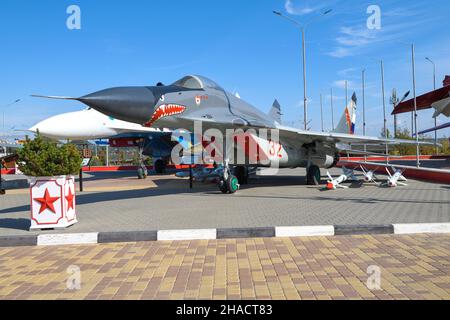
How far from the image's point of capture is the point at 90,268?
13.8 ft

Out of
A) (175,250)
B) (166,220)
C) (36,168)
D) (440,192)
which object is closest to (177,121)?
(166,220)

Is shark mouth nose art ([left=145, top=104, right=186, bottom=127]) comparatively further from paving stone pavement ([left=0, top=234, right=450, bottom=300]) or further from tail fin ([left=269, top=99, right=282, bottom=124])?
tail fin ([left=269, top=99, right=282, bottom=124])

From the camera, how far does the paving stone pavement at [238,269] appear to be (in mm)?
3365

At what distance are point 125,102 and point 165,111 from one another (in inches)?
47.5

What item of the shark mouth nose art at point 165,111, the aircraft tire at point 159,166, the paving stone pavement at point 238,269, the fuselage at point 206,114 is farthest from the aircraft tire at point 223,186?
the aircraft tire at point 159,166

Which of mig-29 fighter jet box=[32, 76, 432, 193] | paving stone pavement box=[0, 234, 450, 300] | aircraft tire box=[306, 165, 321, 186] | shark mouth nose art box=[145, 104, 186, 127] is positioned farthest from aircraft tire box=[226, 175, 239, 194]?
paving stone pavement box=[0, 234, 450, 300]

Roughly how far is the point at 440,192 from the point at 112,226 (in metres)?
9.13

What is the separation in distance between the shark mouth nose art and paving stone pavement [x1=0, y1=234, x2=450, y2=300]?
3.24m

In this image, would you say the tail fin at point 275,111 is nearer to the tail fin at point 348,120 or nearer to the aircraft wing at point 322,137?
the tail fin at point 348,120

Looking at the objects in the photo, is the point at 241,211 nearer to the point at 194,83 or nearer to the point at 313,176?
the point at 194,83

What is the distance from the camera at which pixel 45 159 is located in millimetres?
6027

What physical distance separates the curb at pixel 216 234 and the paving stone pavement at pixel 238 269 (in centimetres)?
17

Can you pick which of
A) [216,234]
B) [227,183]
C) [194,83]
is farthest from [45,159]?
[227,183]

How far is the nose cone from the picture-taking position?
6.54 metres
